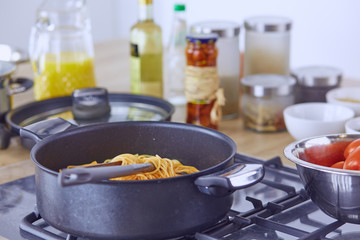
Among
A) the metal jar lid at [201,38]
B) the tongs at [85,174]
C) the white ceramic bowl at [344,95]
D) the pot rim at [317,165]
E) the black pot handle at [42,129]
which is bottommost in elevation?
the white ceramic bowl at [344,95]

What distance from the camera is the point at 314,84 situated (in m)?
1.56

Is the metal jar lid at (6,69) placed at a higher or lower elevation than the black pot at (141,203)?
higher

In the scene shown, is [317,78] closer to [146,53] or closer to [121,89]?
[146,53]

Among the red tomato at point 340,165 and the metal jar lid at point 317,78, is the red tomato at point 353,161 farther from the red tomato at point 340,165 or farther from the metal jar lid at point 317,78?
the metal jar lid at point 317,78

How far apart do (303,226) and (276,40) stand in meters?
0.76

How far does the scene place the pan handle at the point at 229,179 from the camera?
2.60 feet

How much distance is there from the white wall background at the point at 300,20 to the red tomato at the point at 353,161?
8.07ft

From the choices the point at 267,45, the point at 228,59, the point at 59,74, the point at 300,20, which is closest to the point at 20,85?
the point at 59,74

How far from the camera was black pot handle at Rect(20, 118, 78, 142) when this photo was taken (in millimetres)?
1098

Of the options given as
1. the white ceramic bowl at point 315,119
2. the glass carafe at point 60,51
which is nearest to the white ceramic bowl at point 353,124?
Result: the white ceramic bowl at point 315,119

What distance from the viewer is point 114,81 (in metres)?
1.91

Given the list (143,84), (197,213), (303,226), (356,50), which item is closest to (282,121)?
(143,84)

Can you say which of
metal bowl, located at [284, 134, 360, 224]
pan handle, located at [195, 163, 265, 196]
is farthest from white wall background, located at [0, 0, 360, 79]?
pan handle, located at [195, 163, 265, 196]

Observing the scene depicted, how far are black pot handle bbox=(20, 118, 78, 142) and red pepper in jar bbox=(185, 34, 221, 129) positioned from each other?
0.37 m
